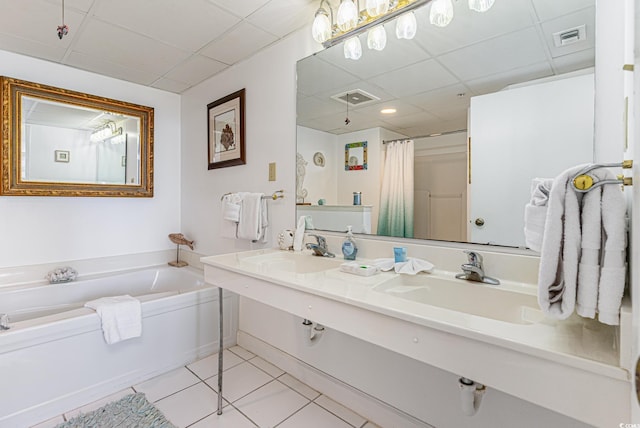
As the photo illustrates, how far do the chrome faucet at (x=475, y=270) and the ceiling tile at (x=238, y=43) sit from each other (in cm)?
Answer: 169

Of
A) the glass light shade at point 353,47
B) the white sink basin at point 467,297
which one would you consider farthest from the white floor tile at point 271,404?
the glass light shade at point 353,47

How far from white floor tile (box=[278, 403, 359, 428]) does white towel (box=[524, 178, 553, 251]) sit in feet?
4.09

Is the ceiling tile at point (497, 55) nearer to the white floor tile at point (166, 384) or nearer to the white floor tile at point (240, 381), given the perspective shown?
the white floor tile at point (240, 381)

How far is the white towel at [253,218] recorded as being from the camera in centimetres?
196

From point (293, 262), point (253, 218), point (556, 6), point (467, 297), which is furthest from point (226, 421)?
point (556, 6)

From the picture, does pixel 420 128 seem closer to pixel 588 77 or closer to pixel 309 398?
pixel 588 77

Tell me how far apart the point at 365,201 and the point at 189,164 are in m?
1.94

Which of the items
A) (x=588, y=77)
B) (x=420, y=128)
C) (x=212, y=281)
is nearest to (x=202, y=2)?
(x=420, y=128)

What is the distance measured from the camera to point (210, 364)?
6.55 ft

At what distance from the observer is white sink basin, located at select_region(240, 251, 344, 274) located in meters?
1.46

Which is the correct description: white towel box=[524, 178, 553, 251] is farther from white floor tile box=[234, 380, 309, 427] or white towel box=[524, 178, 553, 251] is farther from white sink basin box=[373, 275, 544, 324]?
white floor tile box=[234, 380, 309, 427]

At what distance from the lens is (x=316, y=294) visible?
1.01m

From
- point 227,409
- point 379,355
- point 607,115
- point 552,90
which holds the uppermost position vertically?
point 552,90

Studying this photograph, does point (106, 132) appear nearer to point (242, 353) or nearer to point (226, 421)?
point (242, 353)
